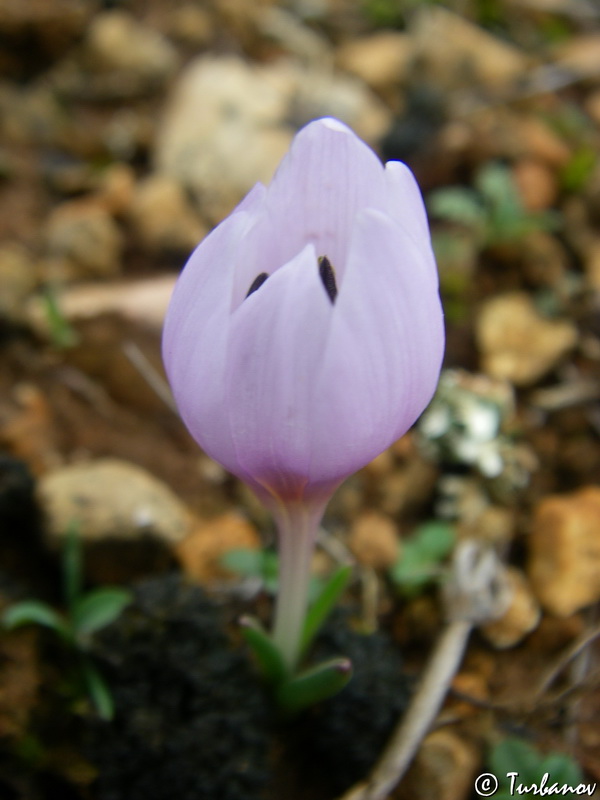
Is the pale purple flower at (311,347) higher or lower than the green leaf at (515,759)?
higher

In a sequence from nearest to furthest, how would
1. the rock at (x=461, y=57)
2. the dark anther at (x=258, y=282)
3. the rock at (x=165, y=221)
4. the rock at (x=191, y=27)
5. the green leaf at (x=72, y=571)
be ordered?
the dark anther at (x=258, y=282) < the green leaf at (x=72, y=571) < the rock at (x=165, y=221) < the rock at (x=461, y=57) < the rock at (x=191, y=27)

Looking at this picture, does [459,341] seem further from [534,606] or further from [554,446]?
[534,606]

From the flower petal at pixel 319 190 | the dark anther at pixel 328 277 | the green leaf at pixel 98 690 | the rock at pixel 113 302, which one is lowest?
the rock at pixel 113 302

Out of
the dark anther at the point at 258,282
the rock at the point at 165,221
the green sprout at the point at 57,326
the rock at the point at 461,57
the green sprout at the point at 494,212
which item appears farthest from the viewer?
the rock at the point at 461,57

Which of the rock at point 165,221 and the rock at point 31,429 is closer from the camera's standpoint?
the rock at point 31,429

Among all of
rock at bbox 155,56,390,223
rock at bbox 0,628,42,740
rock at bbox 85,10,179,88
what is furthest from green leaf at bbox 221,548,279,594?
rock at bbox 85,10,179,88

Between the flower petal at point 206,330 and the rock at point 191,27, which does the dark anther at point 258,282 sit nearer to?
the flower petal at point 206,330

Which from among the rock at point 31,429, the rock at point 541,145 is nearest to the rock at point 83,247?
the rock at point 31,429
